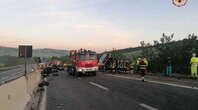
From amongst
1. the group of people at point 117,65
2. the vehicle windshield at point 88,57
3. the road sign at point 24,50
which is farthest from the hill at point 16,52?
the vehicle windshield at point 88,57

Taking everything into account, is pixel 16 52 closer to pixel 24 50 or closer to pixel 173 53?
pixel 24 50

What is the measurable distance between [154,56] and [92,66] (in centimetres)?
814

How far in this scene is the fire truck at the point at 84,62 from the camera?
33097mm

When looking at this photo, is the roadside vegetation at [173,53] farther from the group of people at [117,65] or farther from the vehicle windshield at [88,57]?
the vehicle windshield at [88,57]

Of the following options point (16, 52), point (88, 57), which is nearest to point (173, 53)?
point (88, 57)

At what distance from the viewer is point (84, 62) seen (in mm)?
33156

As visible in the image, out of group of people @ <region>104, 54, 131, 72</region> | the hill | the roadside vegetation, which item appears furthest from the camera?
group of people @ <region>104, 54, 131, 72</region>

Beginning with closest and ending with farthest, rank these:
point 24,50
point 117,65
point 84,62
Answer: point 24,50 → point 84,62 → point 117,65

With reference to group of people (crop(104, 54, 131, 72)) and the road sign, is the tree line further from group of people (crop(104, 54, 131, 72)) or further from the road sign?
the road sign

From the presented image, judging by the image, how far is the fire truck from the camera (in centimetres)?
3310

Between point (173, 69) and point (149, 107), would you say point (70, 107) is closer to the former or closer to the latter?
point (149, 107)

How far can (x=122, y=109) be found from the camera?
34.1 feet

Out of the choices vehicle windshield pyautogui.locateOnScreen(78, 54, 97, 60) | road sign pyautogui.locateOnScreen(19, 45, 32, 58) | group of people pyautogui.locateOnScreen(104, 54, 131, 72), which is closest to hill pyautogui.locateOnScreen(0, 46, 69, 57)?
Result: road sign pyautogui.locateOnScreen(19, 45, 32, 58)

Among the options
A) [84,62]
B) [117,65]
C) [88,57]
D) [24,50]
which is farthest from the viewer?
[117,65]
